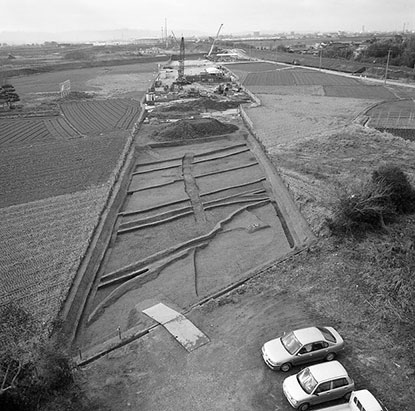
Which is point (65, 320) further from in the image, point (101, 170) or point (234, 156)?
point (234, 156)

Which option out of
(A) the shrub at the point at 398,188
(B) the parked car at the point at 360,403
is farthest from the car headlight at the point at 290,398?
(A) the shrub at the point at 398,188

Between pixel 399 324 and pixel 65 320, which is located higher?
pixel 399 324

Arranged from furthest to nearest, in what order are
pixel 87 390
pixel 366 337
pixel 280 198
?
pixel 280 198 → pixel 366 337 → pixel 87 390

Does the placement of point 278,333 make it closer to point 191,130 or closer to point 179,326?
point 179,326

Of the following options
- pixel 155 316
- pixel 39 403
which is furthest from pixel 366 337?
pixel 39 403

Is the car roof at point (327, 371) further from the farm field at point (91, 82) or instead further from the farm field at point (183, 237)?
the farm field at point (91, 82)

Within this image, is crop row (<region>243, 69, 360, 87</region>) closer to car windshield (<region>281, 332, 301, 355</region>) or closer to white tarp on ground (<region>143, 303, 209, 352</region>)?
white tarp on ground (<region>143, 303, 209, 352</region>)
